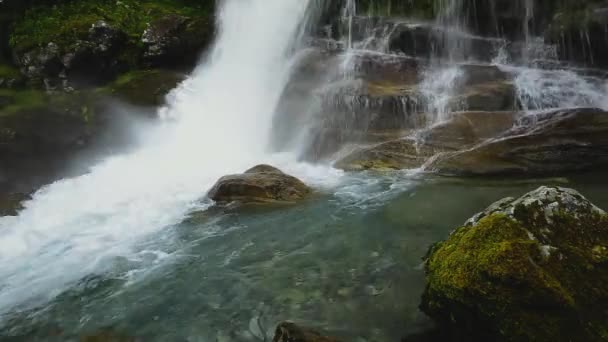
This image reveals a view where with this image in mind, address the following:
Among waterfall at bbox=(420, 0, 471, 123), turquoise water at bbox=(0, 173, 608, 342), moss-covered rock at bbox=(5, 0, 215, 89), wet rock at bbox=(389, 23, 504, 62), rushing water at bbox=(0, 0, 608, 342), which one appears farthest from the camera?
moss-covered rock at bbox=(5, 0, 215, 89)

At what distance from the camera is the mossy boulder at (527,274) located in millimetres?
4031

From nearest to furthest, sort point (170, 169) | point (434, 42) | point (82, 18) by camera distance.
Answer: point (170, 169) → point (434, 42) → point (82, 18)

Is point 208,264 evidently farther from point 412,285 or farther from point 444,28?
point 444,28

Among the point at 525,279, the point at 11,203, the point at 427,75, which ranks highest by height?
the point at 427,75

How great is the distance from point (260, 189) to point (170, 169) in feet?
17.9

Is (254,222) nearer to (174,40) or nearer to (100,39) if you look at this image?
(174,40)

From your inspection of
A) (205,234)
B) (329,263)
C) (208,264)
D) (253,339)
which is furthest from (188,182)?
(253,339)

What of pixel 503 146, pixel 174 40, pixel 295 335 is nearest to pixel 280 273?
pixel 295 335

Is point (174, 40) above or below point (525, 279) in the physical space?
above

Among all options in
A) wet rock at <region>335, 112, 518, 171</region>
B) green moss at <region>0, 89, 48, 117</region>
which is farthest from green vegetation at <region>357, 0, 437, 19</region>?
green moss at <region>0, 89, 48, 117</region>

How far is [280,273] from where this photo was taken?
7.18 metres

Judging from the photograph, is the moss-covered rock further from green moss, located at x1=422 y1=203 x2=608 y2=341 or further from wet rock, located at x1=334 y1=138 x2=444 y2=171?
green moss, located at x1=422 y1=203 x2=608 y2=341

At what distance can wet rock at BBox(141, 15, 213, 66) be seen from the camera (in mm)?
20547

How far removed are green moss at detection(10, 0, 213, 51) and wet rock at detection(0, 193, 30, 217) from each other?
28.6 ft
